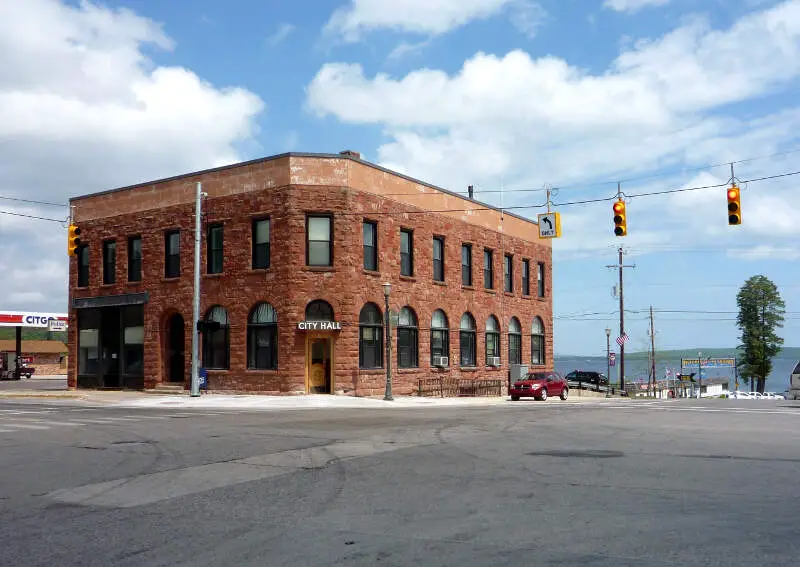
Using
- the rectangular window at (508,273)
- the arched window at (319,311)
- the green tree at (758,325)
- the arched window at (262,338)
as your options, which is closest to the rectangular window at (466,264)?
the rectangular window at (508,273)

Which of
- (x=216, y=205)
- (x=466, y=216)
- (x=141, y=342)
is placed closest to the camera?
(x=216, y=205)

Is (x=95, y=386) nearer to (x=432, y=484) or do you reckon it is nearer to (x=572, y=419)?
(x=572, y=419)

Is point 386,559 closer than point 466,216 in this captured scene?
Yes

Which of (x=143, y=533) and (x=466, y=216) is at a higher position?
(x=466, y=216)

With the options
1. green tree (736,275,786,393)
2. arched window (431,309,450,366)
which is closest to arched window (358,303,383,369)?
arched window (431,309,450,366)

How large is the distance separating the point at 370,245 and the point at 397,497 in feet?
84.7

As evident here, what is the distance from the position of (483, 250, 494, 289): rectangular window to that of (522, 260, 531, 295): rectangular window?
388 cm

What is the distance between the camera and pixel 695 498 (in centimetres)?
922

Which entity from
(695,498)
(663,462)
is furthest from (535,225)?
(695,498)

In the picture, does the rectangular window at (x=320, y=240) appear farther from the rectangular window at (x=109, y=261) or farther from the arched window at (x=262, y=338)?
the rectangular window at (x=109, y=261)

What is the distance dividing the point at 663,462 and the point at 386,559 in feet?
23.9

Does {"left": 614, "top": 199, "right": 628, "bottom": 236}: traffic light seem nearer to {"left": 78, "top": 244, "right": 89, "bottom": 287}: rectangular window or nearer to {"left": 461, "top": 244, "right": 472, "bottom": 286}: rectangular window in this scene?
{"left": 461, "top": 244, "right": 472, "bottom": 286}: rectangular window

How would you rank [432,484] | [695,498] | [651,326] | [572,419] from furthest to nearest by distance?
1. [651,326]
2. [572,419]
3. [432,484]
4. [695,498]

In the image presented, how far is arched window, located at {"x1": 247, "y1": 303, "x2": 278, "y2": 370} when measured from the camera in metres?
33.2
